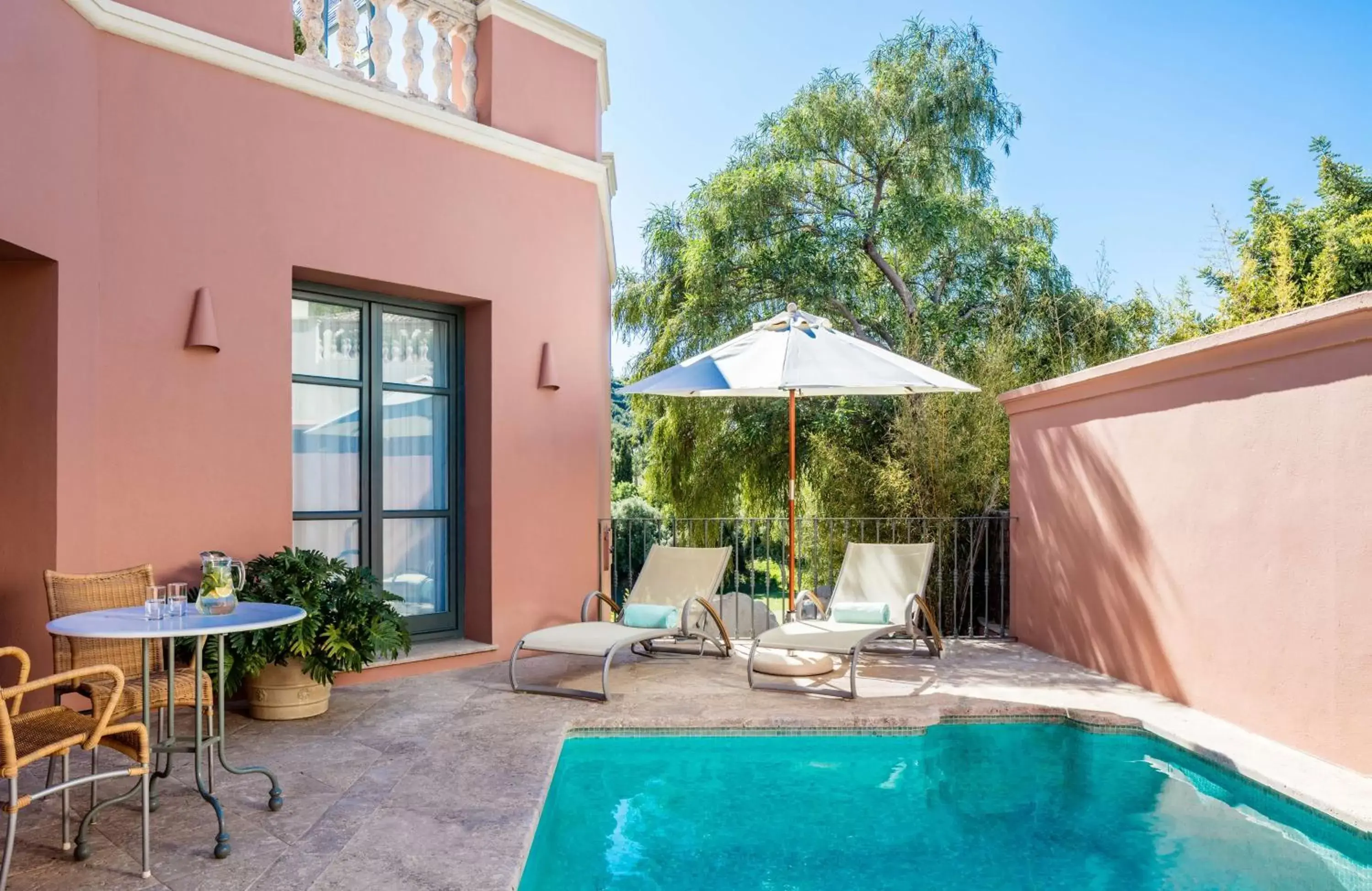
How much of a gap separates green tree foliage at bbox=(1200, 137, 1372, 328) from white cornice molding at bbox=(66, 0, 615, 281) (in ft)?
27.1

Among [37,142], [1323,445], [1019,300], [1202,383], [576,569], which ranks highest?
[1019,300]

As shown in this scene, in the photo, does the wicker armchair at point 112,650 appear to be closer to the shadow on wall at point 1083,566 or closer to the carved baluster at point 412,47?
the carved baluster at point 412,47

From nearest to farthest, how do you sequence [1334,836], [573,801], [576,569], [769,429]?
[1334,836], [573,801], [576,569], [769,429]

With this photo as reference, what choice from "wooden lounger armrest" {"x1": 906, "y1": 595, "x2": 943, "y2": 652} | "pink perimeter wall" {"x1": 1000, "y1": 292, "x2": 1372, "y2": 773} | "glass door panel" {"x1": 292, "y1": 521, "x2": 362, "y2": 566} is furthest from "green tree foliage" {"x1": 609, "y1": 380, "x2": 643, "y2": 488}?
"pink perimeter wall" {"x1": 1000, "y1": 292, "x2": 1372, "y2": 773}

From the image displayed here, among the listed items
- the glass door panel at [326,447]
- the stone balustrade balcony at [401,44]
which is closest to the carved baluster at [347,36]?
the stone balustrade balcony at [401,44]

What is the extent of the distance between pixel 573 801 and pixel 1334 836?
9.88 feet

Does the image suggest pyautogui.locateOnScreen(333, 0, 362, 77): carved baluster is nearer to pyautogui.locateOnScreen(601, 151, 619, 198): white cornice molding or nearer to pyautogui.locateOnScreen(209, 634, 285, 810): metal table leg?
pyautogui.locateOnScreen(601, 151, 619, 198): white cornice molding

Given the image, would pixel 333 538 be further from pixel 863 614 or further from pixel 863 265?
pixel 863 265

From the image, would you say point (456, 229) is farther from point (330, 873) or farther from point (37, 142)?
point (330, 873)

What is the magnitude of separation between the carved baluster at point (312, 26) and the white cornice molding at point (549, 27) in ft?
3.97

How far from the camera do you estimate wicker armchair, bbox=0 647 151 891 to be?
2.48 meters

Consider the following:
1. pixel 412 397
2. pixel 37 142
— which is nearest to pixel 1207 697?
pixel 412 397

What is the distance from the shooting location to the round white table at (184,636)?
2.95 metres

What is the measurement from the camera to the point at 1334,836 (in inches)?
133
